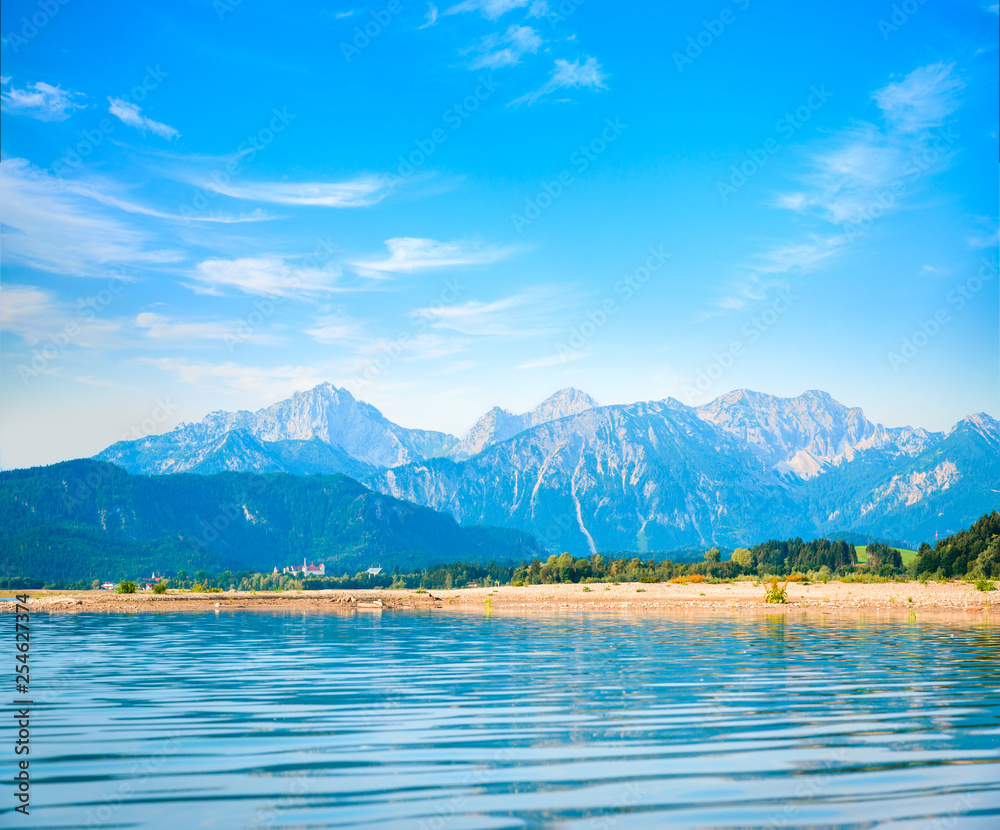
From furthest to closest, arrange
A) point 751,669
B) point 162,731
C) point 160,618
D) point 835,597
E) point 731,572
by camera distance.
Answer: point 731,572 → point 835,597 → point 160,618 → point 751,669 → point 162,731

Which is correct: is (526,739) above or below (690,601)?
above

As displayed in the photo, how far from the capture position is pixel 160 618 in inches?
3794

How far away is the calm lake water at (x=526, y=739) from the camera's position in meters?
16.0

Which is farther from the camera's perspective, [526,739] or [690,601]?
[690,601]

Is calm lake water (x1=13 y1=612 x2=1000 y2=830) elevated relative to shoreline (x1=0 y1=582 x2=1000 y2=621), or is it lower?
elevated

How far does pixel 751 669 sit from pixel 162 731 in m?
25.6

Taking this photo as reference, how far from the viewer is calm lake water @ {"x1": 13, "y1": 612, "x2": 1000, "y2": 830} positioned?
632 inches

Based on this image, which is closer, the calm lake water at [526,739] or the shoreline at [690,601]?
the calm lake water at [526,739]

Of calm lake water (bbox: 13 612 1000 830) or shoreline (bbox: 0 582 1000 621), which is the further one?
shoreline (bbox: 0 582 1000 621)

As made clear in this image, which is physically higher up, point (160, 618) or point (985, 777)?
point (985, 777)

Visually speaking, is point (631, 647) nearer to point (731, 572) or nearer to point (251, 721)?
point (251, 721)

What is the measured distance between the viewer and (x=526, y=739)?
74.2 ft

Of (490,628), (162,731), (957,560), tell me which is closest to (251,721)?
(162,731)

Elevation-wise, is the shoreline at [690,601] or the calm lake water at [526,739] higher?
the calm lake water at [526,739]
